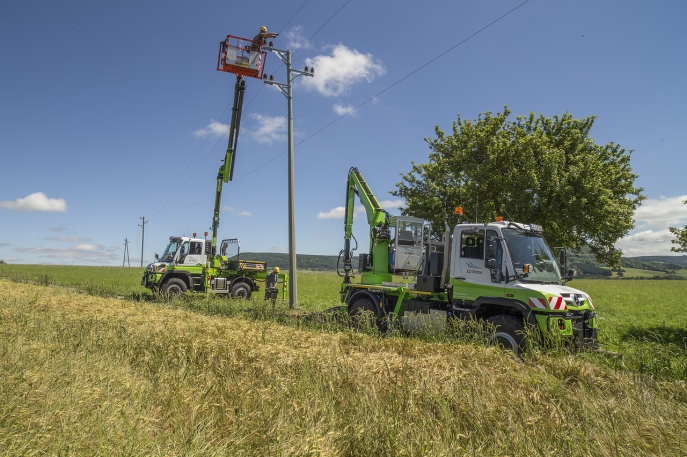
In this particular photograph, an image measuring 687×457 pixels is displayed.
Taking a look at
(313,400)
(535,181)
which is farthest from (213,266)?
(313,400)

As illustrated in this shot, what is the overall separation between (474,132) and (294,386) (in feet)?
60.1

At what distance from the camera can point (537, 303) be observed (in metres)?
8.30

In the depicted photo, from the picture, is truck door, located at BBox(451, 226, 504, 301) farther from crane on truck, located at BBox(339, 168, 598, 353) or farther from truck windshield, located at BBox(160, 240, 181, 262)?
truck windshield, located at BBox(160, 240, 181, 262)

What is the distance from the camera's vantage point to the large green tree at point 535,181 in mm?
16984

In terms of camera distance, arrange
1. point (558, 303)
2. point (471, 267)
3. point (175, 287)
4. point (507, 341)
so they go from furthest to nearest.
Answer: point (175, 287)
point (471, 267)
point (507, 341)
point (558, 303)

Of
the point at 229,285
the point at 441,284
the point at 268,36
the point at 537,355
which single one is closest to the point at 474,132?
the point at 268,36

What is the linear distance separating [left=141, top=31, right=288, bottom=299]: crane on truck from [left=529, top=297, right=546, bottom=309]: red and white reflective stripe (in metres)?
13.2

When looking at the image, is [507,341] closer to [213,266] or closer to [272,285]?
[272,285]

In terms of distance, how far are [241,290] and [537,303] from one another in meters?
16.6

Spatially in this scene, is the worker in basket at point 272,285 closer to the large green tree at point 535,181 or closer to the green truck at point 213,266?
the green truck at point 213,266

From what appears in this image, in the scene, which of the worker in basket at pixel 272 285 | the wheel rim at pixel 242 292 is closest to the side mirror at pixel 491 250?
the worker in basket at pixel 272 285

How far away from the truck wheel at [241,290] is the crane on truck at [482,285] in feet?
35.0

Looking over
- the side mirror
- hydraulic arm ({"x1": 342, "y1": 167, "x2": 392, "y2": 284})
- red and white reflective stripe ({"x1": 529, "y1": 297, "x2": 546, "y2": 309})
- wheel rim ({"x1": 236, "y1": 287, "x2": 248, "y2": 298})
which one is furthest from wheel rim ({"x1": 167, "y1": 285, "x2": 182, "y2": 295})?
red and white reflective stripe ({"x1": 529, "y1": 297, "x2": 546, "y2": 309})

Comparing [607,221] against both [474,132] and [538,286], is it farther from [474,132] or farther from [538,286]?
[538,286]
